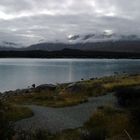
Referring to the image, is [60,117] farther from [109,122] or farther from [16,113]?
[109,122]

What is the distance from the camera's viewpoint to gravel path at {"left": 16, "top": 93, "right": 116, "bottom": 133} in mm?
19109

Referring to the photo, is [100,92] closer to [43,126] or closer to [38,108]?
[38,108]

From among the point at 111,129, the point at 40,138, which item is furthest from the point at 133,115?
the point at 40,138

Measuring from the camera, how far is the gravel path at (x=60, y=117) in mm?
19109

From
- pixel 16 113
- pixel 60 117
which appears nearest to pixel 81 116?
pixel 60 117

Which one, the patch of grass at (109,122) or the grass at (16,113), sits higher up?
the patch of grass at (109,122)

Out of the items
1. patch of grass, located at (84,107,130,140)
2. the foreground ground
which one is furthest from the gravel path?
patch of grass, located at (84,107,130,140)

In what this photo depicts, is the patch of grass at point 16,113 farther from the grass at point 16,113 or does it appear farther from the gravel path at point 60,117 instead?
the gravel path at point 60,117

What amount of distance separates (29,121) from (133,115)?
274 inches

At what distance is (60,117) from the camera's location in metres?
21.6

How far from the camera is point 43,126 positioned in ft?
62.6

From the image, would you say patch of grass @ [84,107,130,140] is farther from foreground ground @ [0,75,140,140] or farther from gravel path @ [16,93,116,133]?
gravel path @ [16,93,116,133]

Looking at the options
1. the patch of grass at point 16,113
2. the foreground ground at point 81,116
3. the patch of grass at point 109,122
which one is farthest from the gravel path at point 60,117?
the patch of grass at point 109,122

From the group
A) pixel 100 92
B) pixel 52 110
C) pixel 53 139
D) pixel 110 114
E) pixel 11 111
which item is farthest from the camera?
pixel 100 92
